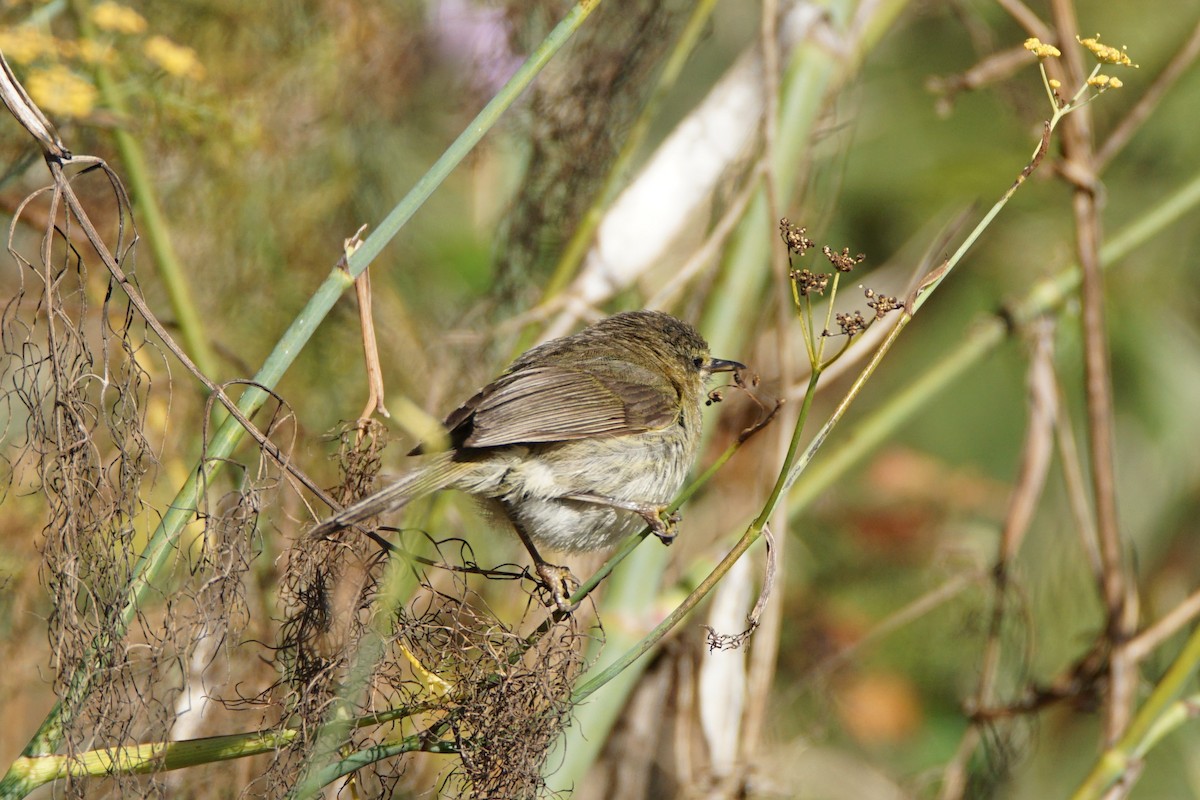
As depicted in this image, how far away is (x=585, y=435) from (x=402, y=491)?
642mm

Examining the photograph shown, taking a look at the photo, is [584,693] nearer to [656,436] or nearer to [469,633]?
[469,633]

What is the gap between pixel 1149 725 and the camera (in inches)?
101

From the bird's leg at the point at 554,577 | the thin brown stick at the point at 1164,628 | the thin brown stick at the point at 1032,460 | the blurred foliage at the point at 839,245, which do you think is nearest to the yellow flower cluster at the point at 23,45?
the blurred foliage at the point at 839,245

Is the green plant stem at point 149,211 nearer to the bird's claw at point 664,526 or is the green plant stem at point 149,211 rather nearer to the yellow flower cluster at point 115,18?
the yellow flower cluster at point 115,18

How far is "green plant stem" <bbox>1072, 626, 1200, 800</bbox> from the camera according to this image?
2.51m

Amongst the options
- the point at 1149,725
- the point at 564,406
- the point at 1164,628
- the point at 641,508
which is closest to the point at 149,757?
the point at 641,508

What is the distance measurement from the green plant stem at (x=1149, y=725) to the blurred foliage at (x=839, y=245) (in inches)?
29.1

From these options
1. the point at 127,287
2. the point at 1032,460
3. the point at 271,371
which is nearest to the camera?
the point at 127,287

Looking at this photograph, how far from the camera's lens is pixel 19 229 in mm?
3322

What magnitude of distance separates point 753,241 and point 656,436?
563 millimetres

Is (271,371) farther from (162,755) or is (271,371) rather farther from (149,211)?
(149,211)

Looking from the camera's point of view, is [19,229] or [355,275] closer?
[355,275]

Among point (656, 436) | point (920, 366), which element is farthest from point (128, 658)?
point (920, 366)

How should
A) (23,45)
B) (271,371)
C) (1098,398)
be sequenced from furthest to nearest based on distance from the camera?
(1098,398) < (23,45) < (271,371)
